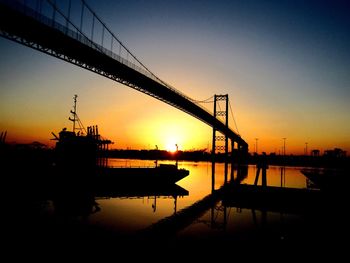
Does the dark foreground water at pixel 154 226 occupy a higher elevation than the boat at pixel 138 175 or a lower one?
lower

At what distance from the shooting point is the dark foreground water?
479 inches

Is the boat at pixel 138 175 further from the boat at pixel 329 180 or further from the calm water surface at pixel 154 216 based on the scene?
the boat at pixel 329 180

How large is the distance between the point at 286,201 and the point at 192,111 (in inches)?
1066

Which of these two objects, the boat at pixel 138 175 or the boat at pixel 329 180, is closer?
the boat at pixel 329 180

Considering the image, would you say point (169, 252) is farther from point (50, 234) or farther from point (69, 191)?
point (69, 191)

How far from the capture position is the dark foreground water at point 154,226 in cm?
1216

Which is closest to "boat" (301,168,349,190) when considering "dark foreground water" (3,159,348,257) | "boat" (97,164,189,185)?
"dark foreground water" (3,159,348,257)

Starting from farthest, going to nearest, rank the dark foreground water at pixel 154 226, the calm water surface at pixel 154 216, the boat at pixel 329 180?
the boat at pixel 329 180
the calm water surface at pixel 154 216
the dark foreground water at pixel 154 226

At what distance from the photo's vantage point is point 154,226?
15.8m

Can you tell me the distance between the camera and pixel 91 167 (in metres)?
31.0

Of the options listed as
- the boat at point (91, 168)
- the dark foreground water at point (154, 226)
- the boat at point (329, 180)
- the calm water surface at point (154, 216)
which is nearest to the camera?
the dark foreground water at point (154, 226)

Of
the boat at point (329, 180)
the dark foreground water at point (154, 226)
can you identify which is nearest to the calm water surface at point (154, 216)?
the dark foreground water at point (154, 226)

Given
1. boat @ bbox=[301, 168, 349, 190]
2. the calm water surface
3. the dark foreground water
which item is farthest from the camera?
boat @ bbox=[301, 168, 349, 190]

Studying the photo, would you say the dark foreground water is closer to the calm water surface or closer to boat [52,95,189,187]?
the calm water surface
